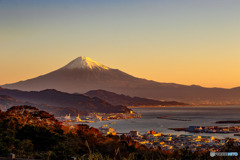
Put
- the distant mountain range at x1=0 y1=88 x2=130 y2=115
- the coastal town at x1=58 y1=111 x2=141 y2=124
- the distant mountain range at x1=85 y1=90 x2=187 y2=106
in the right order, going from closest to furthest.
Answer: the coastal town at x1=58 y1=111 x2=141 y2=124 → the distant mountain range at x1=0 y1=88 x2=130 y2=115 → the distant mountain range at x1=85 y1=90 x2=187 y2=106

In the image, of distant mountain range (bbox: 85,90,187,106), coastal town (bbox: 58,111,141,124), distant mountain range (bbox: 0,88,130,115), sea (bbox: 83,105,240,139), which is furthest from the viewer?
distant mountain range (bbox: 85,90,187,106)

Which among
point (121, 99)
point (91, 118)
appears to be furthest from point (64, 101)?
point (121, 99)

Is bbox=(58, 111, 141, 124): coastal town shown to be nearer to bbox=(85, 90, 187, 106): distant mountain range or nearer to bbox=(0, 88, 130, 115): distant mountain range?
bbox=(0, 88, 130, 115): distant mountain range

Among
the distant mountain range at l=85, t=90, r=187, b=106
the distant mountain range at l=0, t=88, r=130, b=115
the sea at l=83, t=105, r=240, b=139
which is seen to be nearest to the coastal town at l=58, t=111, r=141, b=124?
the sea at l=83, t=105, r=240, b=139

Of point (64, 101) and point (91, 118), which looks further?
point (64, 101)

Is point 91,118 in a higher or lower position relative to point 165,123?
higher

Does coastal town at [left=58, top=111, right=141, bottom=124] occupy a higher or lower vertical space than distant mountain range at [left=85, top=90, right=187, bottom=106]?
lower

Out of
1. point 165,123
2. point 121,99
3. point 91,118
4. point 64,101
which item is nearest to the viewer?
point 165,123

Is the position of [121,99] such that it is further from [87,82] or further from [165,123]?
[165,123]

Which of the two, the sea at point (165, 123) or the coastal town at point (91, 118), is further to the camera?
the coastal town at point (91, 118)

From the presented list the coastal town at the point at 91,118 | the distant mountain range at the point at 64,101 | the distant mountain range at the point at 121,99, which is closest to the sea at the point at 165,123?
the coastal town at the point at 91,118

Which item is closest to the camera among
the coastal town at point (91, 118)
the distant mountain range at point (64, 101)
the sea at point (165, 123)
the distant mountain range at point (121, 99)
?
the sea at point (165, 123)

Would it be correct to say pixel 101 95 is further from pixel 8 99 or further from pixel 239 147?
pixel 239 147

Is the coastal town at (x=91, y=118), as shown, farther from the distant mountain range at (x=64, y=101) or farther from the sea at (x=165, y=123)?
the distant mountain range at (x=64, y=101)
